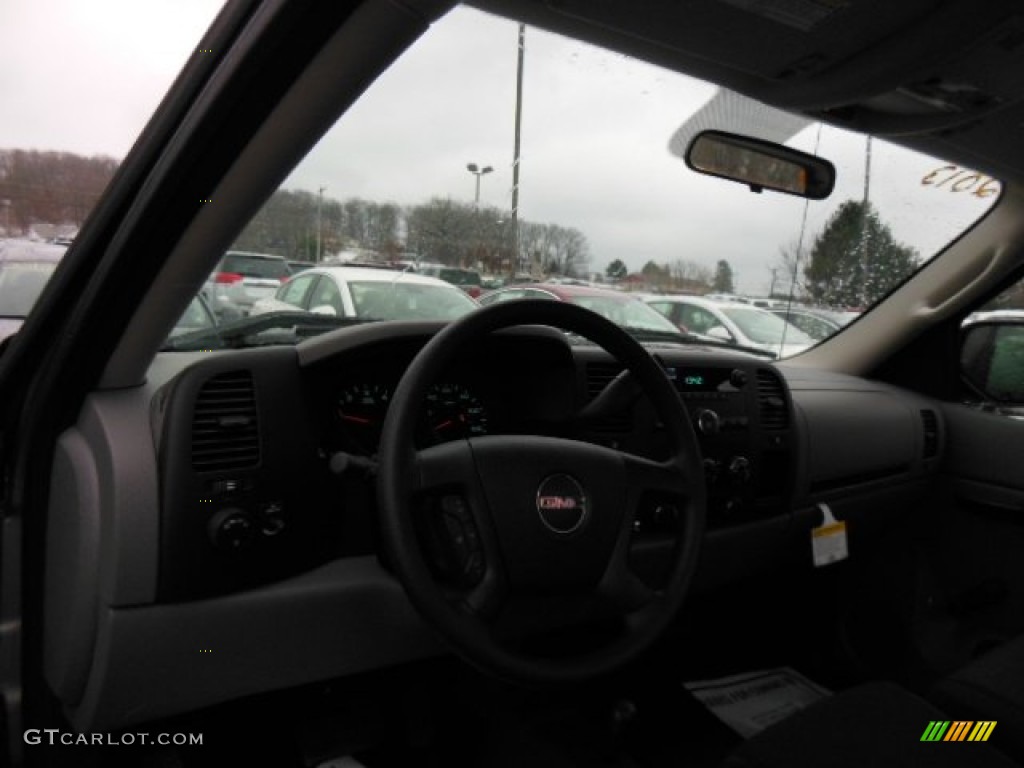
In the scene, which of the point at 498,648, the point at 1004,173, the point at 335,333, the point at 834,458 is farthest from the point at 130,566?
the point at 1004,173

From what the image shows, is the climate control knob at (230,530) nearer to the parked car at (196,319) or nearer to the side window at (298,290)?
the parked car at (196,319)

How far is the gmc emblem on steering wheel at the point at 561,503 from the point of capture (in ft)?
4.87

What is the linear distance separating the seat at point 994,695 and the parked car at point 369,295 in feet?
4.92

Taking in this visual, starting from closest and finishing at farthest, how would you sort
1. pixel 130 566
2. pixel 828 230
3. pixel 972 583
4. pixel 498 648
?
pixel 498 648 → pixel 130 566 → pixel 828 230 → pixel 972 583

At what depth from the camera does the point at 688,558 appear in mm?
1540

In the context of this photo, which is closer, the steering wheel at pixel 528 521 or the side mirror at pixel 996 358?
the steering wheel at pixel 528 521

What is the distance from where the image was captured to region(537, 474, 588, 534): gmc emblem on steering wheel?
1.49m

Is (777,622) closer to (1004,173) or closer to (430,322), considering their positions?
(1004,173)

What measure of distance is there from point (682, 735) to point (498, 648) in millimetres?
1605

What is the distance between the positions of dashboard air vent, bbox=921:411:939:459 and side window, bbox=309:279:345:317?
260 cm

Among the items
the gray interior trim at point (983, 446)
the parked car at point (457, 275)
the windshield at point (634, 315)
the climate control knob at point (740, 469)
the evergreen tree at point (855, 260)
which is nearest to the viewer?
A: the parked car at point (457, 275)

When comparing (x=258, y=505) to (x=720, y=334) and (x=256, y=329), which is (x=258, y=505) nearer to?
(x=256, y=329)

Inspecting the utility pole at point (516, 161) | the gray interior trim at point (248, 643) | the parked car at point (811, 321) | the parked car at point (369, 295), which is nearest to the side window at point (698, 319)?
the parked car at point (811, 321)

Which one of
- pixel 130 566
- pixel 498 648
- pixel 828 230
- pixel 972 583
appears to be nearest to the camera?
pixel 498 648
